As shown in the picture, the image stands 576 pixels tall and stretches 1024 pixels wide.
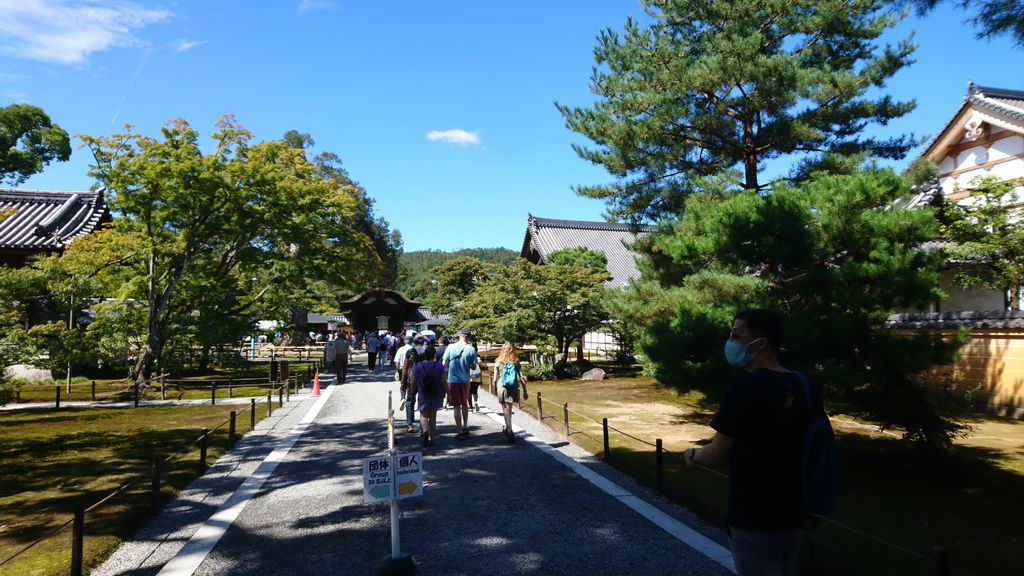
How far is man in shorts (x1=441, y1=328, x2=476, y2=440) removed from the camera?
944 cm

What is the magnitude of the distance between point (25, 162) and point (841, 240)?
2983cm

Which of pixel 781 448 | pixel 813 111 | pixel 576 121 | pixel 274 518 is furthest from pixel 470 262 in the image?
pixel 781 448

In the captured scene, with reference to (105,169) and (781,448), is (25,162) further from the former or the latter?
(781,448)

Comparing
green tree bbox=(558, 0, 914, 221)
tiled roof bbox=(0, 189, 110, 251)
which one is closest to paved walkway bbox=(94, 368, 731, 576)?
green tree bbox=(558, 0, 914, 221)

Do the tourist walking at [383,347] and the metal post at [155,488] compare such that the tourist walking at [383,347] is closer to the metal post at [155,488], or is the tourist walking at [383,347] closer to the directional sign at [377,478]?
the metal post at [155,488]

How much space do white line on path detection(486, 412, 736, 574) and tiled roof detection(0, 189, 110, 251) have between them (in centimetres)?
1902

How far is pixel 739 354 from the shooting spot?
2686 mm

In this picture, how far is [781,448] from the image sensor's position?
242 centimetres

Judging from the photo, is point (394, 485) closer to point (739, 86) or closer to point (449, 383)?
point (449, 383)

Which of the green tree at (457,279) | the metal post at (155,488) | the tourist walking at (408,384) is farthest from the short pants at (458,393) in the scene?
the green tree at (457,279)

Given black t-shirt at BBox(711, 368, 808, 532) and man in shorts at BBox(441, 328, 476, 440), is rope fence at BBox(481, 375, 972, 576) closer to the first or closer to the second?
black t-shirt at BBox(711, 368, 808, 532)

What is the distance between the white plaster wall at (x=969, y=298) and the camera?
49.5ft

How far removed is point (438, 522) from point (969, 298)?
16.4m

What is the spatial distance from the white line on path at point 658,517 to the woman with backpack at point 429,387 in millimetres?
1846
